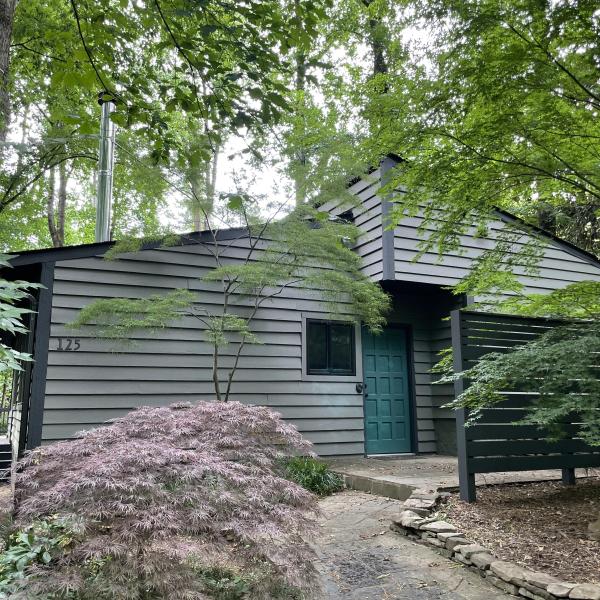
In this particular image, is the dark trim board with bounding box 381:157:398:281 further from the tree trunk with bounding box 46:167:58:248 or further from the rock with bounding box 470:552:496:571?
the tree trunk with bounding box 46:167:58:248

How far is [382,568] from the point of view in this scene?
3.75m

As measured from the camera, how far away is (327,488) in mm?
5926

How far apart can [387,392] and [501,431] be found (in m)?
3.49

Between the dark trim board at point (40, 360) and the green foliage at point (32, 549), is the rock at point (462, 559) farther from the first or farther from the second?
the dark trim board at point (40, 360)

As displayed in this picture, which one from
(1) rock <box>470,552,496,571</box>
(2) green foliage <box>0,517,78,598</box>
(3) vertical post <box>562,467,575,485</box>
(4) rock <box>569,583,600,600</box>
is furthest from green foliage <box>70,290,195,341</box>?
(3) vertical post <box>562,467,575,485</box>

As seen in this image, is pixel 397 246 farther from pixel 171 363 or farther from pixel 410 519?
pixel 410 519

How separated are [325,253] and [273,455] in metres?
3.82

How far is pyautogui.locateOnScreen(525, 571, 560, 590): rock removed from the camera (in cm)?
318

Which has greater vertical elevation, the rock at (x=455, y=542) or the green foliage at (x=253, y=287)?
the green foliage at (x=253, y=287)

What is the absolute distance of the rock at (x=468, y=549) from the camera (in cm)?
378

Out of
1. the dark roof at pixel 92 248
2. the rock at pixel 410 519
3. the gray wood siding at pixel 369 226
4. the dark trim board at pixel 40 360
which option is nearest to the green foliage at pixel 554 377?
the rock at pixel 410 519

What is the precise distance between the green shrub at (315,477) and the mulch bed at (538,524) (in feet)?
4.85

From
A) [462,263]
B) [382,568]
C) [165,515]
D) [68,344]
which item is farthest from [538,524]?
[68,344]

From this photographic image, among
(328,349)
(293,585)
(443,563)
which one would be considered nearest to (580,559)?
(443,563)
